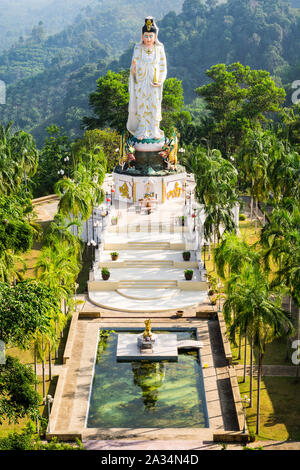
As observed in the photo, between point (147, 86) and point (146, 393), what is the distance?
31.6m

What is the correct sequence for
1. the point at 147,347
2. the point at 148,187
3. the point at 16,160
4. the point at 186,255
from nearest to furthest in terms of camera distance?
the point at 147,347, the point at 186,255, the point at 148,187, the point at 16,160

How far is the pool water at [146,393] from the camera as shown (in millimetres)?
29375

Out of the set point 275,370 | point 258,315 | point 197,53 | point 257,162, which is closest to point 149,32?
point 257,162

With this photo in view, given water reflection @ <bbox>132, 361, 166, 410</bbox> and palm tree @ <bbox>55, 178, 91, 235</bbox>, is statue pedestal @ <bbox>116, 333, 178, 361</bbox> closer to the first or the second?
water reflection @ <bbox>132, 361, 166, 410</bbox>

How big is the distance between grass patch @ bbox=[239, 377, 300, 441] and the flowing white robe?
29664 mm

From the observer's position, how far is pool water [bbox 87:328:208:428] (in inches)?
1156

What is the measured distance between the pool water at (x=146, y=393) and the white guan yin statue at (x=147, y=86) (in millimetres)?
25765

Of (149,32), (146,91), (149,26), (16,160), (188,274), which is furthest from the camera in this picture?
(16,160)

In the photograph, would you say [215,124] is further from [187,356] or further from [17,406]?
[17,406]

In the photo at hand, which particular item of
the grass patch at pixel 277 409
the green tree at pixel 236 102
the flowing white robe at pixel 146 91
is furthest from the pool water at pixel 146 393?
the green tree at pixel 236 102

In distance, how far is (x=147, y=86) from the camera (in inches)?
2222

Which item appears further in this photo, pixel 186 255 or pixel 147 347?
pixel 186 255

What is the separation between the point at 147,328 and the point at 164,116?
4629 centimetres

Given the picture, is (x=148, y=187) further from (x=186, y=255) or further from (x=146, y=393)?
(x=146, y=393)
